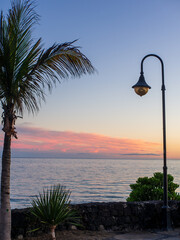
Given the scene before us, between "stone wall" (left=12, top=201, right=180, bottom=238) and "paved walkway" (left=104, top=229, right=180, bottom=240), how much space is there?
1.45ft

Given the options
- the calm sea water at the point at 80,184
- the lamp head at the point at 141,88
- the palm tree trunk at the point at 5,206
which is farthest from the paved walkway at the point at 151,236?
the calm sea water at the point at 80,184

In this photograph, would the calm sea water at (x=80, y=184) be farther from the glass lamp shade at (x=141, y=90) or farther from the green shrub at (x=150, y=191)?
the glass lamp shade at (x=141, y=90)

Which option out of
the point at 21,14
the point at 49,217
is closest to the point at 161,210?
the point at 49,217

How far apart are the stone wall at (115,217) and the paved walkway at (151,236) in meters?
0.44

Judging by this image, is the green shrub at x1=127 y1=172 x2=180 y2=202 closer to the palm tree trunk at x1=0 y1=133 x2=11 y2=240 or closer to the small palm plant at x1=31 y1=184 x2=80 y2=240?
the small palm plant at x1=31 y1=184 x2=80 y2=240

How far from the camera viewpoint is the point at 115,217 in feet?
27.3

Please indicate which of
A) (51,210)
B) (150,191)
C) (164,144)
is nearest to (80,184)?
(150,191)

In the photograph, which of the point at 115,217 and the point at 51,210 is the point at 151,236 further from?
the point at 51,210

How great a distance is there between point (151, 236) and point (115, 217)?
108cm

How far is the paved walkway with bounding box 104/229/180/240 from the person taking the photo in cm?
756

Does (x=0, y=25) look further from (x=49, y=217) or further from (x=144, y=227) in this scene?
(x=144, y=227)

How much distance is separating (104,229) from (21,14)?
577 centimetres

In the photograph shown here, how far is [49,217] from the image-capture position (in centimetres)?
684

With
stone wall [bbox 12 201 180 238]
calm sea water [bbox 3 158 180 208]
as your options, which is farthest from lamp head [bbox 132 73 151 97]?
calm sea water [bbox 3 158 180 208]
